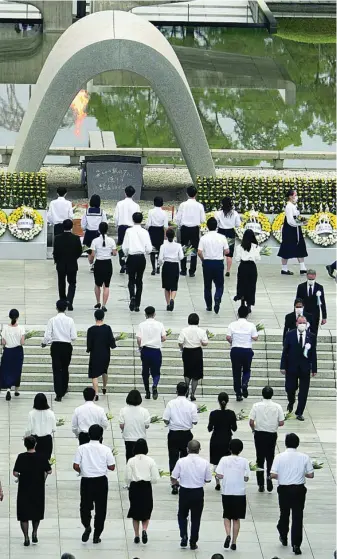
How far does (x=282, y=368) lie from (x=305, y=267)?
654 centimetres

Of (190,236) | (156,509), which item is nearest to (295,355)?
(156,509)

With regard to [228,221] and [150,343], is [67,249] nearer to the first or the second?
[150,343]

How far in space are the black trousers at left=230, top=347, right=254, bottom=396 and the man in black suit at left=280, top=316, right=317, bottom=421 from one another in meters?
0.56

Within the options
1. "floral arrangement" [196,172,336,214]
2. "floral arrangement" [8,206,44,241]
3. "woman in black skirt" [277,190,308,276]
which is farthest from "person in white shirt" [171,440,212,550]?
"floral arrangement" [196,172,336,214]

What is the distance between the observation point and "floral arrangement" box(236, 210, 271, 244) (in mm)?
32031

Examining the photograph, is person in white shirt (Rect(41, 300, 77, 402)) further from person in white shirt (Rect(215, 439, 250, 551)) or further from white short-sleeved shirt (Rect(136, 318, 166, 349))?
person in white shirt (Rect(215, 439, 250, 551))

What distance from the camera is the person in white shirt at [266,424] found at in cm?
2277

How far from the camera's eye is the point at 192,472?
2098 cm

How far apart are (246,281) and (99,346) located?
11.7ft

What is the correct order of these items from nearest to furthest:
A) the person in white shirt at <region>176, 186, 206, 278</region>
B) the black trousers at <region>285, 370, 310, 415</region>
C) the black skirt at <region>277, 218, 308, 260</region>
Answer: the black trousers at <region>285, 370, 310, 415</region> < the person in white shirt at <region>176, 186, 206, 278</region> < the black skirt at <region>277, 218, 308, 260</region>

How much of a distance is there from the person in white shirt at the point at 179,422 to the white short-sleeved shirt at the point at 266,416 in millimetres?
763

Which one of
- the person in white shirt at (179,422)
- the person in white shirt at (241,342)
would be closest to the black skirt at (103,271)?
the person in white shirt at (241,342)

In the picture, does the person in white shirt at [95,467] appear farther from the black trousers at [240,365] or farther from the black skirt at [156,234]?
the black skirt at [156,234]

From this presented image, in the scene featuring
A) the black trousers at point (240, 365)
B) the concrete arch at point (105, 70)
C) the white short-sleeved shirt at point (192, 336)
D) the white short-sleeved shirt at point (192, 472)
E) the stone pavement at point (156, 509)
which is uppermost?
the concrete arch at point (105, 70)
